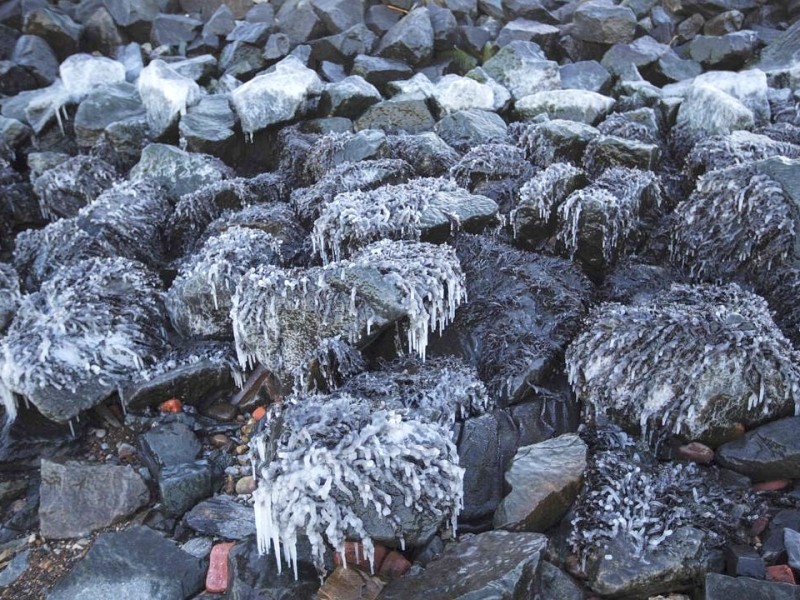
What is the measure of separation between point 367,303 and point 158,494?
1634 mm

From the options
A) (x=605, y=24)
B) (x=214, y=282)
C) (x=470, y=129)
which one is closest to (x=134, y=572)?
(x=214, y=282)

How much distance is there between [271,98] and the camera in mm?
7184

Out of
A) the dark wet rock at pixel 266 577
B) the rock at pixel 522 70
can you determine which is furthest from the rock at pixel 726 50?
the dark wet rock at pixel 266 577

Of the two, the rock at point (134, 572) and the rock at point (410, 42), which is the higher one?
the rock at point (410, 42)

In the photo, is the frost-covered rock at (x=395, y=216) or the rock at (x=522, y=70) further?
the rock at (x=522, y=70)

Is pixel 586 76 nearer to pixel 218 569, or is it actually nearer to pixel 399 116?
pixel 399 116

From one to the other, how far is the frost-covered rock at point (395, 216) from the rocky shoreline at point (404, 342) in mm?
21

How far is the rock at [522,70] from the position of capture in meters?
7.79

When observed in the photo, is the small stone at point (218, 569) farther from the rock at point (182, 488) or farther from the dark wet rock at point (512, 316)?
the dark wet rock at point (512, 316)

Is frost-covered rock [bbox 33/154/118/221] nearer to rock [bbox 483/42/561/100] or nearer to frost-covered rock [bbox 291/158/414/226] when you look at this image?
frost-covered rock [bbox 291/158/414/226]

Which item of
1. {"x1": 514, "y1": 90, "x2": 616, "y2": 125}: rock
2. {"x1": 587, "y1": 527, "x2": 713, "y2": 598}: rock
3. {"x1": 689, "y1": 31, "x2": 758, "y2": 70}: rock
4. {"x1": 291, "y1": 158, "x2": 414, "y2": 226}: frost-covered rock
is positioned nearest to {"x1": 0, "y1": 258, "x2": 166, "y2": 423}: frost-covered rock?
{"x1": 291, "y1": 158, "x2": 414, "y2": 226}: frost-covered rock

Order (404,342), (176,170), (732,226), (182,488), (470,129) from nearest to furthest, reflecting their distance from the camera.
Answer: (182,488)
(404,342)
(732,226)
(176,170)
(470,129)

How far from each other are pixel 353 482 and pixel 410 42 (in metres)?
6.51

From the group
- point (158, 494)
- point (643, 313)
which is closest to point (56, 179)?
point (158, 494)
